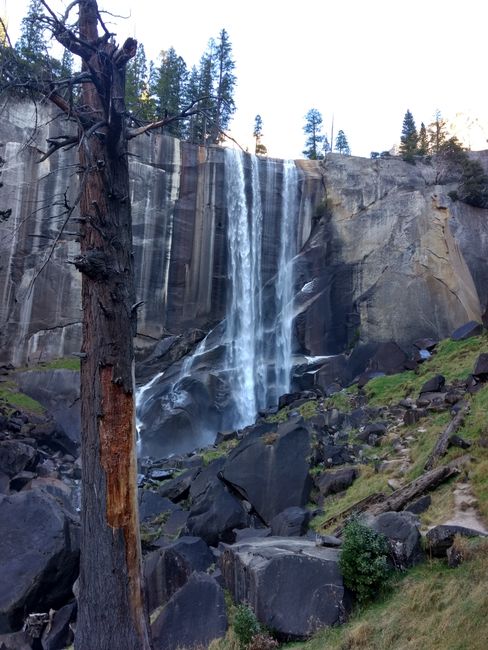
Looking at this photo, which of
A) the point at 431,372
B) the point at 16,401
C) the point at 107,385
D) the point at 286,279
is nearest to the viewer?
the point at 107,385

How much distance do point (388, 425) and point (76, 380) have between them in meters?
18.7

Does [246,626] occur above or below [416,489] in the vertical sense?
below

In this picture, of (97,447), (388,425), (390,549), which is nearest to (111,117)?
(97,447)

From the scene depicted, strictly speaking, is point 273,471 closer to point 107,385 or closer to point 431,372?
point 107,385

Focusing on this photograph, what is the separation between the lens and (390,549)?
6.50 meters

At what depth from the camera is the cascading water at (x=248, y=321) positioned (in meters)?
27.6

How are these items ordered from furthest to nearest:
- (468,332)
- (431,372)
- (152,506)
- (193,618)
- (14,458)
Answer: (468,332), (431,372), (14,458), (152,506), (193,618)

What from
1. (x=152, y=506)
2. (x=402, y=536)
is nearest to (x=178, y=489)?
(x=152, y=506)

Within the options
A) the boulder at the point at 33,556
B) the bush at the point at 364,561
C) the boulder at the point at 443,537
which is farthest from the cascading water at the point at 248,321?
the boulder at the point at 443,537

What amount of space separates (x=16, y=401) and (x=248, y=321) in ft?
39.6

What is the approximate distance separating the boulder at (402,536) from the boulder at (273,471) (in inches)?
168

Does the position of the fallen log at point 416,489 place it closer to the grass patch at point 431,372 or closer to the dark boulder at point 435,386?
the dark boulder at point 435,386

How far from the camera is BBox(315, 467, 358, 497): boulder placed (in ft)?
38.2

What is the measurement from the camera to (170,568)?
8.60m
